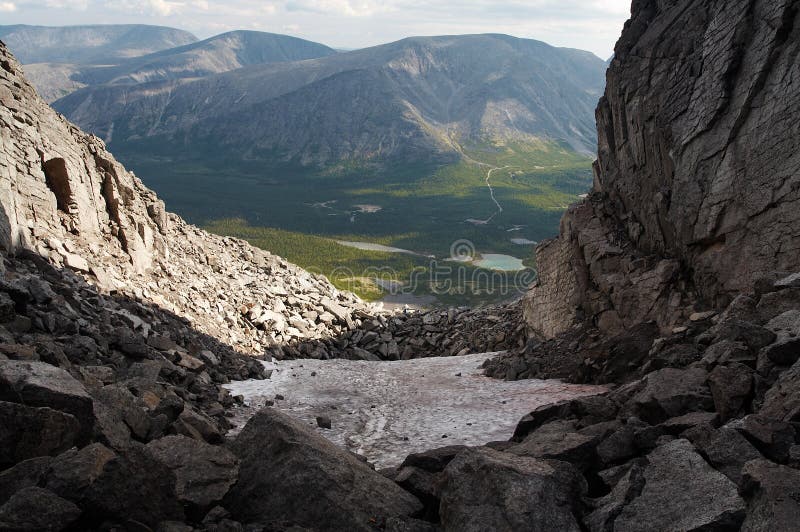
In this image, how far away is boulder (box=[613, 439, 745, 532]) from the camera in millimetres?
8087

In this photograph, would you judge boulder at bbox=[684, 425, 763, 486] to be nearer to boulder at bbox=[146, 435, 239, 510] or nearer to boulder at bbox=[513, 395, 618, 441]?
boulder at bbox=[513, 395, 618, 441]

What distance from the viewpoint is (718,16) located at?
901 inches

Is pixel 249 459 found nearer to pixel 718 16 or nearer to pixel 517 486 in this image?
pixel 517 486

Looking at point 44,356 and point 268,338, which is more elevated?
point 44,356

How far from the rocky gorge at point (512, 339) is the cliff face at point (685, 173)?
0.33 ft

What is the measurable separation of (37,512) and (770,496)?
8.47m

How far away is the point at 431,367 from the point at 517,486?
20.3 m

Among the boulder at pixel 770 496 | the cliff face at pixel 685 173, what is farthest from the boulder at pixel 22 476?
the cliff face at pixel 685 173

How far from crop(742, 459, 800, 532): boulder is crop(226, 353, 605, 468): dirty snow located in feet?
29.5

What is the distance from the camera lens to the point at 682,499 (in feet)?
28.7

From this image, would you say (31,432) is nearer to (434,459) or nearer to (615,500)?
(434,459)

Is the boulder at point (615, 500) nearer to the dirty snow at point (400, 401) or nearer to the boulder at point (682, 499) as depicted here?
the boulder at point (682, 499)

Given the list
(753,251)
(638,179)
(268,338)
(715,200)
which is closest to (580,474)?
(753,251)

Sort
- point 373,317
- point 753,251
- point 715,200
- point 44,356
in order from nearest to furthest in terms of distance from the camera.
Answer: point 44,356
point 753,251
point 715,200
point 373,317
